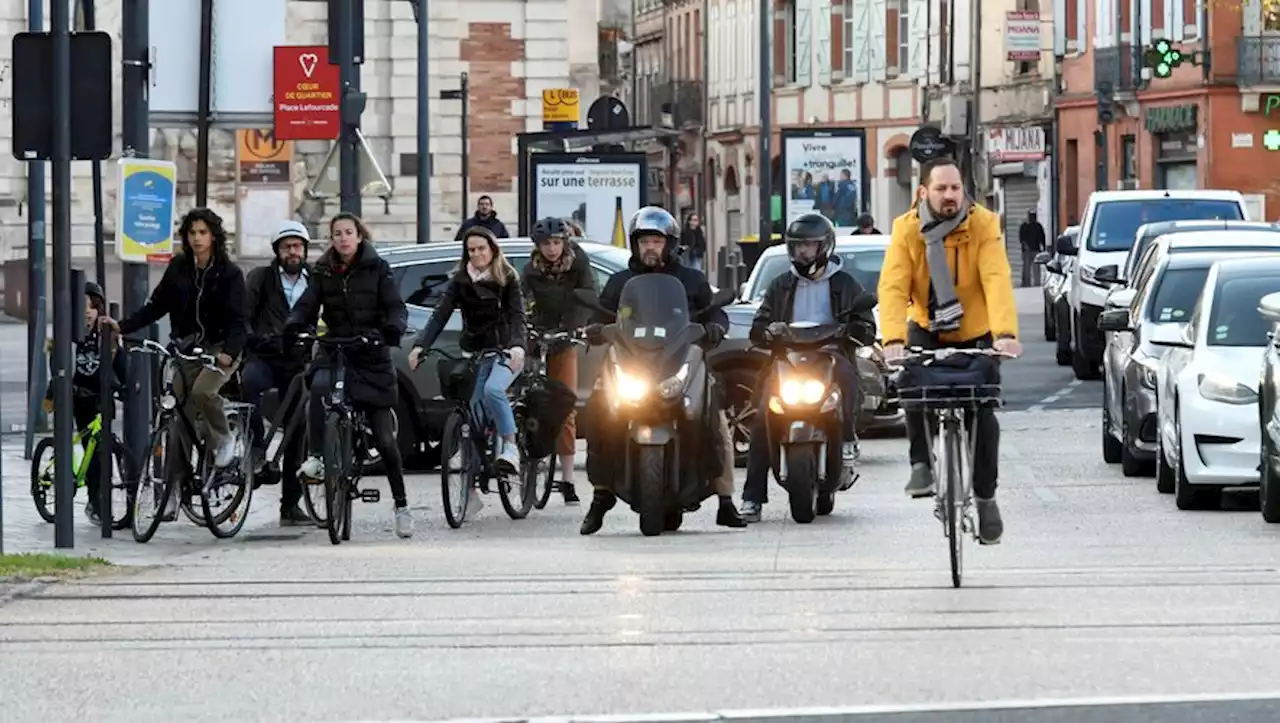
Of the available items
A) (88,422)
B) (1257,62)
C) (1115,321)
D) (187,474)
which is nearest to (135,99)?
(88,422)

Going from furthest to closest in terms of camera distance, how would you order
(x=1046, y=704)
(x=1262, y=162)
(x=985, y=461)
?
(x=1262, y=162), (x=985, y=461), (x=1046, y=704)

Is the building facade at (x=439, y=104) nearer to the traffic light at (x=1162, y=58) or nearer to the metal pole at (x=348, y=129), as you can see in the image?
the traffic light at (x=1162, y=58)

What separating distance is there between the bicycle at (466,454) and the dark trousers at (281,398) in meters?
0.76

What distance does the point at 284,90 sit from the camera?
88.9ft

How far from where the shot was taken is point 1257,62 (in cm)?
5994

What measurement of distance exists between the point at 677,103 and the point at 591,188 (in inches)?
2083

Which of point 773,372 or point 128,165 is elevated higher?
point 128,165

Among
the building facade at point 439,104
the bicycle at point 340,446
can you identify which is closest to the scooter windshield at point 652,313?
the bicycle at point 340,446

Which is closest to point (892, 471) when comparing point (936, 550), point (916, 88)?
point (936, 550)

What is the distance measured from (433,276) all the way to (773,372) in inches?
222

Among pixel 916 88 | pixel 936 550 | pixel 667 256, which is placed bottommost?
pixel 936 550

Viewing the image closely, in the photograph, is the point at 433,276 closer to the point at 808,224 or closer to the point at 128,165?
the point at 128,165

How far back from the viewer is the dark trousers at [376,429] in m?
16.6

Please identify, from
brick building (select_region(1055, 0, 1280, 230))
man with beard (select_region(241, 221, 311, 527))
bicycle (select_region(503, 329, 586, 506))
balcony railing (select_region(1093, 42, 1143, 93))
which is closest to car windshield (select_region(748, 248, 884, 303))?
bicycle (select_region(503, 329, 586, 506))
